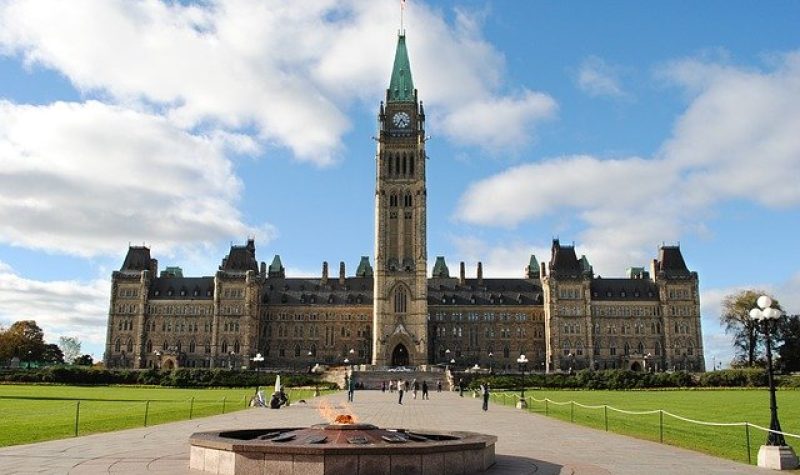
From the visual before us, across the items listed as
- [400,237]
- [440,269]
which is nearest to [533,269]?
[440,269]

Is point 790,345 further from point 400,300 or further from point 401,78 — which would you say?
point 401,78

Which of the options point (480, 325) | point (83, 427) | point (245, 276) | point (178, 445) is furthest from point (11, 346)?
point (178, 445)

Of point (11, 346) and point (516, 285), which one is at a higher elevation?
point (516, 285)

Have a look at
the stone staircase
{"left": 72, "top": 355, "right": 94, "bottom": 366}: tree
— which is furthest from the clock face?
{"left": 72, "top": 355, "right": 94, "bottom": 366}: tree

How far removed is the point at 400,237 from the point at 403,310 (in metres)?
11.4

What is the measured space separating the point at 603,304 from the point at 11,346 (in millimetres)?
95891

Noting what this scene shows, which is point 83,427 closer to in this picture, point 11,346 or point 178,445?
point 178,445

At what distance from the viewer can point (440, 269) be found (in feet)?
462

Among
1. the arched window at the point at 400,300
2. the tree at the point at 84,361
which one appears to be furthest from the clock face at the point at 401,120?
the tree at the point at 84,361

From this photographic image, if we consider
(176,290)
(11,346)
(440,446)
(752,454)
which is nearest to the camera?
(440,446)

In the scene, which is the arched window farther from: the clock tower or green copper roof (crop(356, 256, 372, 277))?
green copper roof (crop(356, 256, 372, 277))

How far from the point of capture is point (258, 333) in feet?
413

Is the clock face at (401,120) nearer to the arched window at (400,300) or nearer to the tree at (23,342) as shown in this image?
the arched window at (400,300)

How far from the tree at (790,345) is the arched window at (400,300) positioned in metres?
52.3
